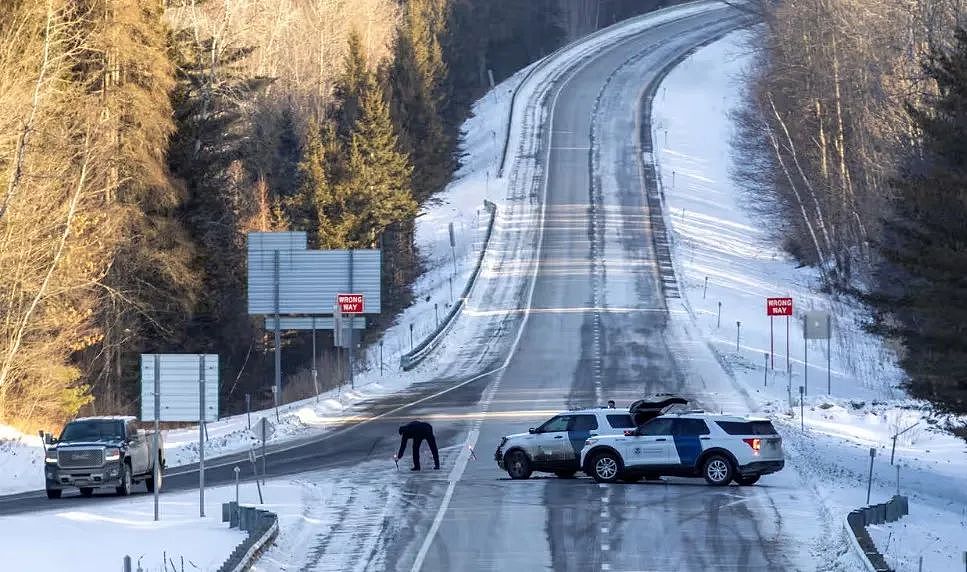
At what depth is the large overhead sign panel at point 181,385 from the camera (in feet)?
74.7

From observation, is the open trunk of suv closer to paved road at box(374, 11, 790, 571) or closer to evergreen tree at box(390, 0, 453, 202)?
paved road at box(374, 11, 790, 571)

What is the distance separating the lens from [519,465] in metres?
27.9

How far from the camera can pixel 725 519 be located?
22.2m

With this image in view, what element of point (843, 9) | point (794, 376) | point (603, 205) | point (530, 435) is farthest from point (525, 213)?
point (530, 435)

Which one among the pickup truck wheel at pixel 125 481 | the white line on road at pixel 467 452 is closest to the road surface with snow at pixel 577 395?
the white line on road at pixel 467 452

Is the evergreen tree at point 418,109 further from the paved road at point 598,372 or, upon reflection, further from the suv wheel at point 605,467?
the suv wheel at point 605,467

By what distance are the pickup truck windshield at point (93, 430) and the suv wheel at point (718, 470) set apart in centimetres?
1208

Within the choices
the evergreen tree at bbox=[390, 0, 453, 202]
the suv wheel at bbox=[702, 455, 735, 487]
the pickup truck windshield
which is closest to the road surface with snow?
the suv wheel at bbox=[702, 455, 735, 487]

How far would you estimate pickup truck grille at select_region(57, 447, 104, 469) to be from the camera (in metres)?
27.9

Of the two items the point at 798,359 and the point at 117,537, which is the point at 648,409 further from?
the point at 798,359

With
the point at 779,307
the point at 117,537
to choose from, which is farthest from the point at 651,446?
the point at 779,307

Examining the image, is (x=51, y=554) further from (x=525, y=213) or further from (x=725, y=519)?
(x=525, y=213)

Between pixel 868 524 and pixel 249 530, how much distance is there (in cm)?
988

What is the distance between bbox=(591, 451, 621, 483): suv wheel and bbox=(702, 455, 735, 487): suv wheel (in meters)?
1.70
